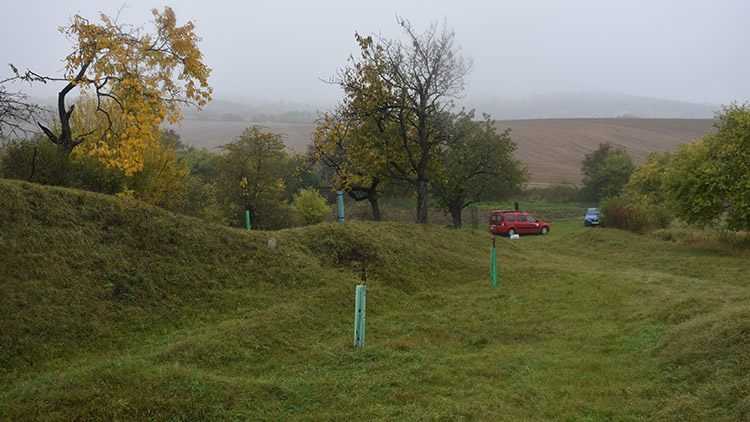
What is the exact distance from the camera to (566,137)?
7569 centimetres

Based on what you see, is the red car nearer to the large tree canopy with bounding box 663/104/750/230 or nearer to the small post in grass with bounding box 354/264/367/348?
the large tree canopy with bounding box 663/104/750/230

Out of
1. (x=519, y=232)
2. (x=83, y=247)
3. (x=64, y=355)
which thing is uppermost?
(x=83, y=247)

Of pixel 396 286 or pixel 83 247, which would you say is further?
pixel 396 286

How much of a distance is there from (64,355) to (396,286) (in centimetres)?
687

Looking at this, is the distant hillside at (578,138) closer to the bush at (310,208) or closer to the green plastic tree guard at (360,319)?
the bush at (310,208)

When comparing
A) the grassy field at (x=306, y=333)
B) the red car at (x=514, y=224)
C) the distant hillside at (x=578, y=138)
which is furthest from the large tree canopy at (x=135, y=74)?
the distant hillside at (x=578, y=138)

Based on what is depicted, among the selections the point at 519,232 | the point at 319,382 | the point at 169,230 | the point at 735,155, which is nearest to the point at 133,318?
the point at 169,230

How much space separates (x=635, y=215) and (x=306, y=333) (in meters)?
24.5

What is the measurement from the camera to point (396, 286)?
11.1m

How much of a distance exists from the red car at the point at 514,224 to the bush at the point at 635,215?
4089mm

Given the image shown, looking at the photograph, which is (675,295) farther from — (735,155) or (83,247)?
(735,155)

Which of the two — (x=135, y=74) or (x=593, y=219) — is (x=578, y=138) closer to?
(x=593, y=219)

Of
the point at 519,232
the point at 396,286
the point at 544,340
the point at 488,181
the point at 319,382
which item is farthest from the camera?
the point at 519,232

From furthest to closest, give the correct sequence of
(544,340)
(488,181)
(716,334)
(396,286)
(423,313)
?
(488,181) → (396,286) → (423,313) → (544,340) → (716,334)
